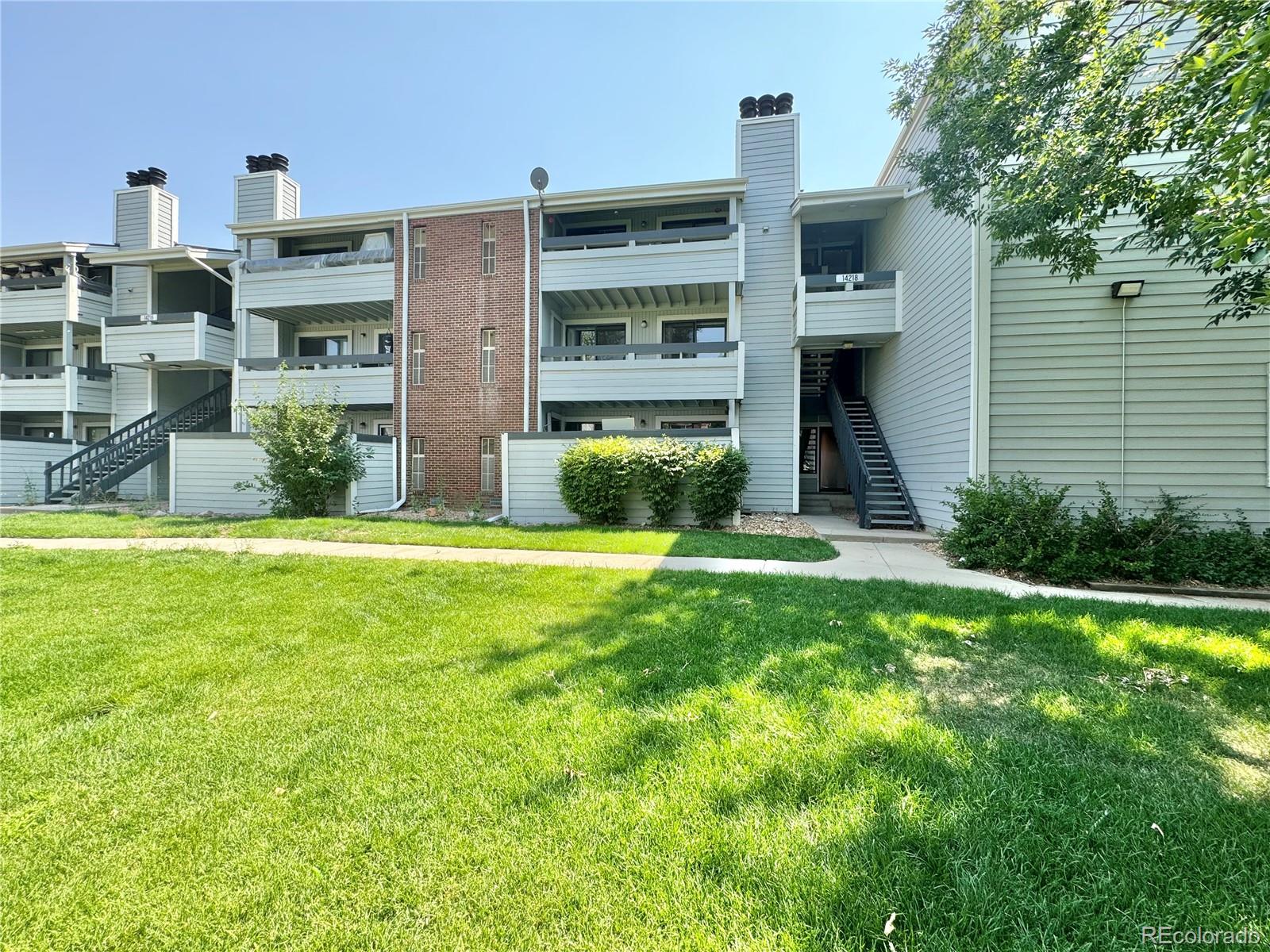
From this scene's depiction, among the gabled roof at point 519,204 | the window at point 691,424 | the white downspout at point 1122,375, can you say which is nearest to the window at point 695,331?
the window at point 691,424

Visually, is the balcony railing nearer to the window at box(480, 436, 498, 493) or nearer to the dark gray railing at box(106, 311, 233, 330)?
the window at box(480, 436, 498, 493)

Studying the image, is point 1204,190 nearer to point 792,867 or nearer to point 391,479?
point 792,867

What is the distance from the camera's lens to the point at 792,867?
5.34 feet

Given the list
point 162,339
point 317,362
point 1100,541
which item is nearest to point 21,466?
point 162,339

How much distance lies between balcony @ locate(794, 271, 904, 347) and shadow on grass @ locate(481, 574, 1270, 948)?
8761mm

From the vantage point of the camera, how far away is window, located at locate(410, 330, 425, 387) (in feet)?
45.3

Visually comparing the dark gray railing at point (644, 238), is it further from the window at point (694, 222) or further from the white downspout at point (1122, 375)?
the white downspout at point (1122, 375)

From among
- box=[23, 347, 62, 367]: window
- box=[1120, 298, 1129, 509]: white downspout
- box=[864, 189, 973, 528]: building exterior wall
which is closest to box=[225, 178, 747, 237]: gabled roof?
box=[864, 189, 973, 528]: building exterior wall

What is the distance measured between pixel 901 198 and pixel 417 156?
46.3ft

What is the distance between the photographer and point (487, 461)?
13.6 metres

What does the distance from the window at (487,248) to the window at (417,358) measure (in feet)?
8.66

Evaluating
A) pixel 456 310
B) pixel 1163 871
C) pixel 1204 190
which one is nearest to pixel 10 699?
pixel 1163 871

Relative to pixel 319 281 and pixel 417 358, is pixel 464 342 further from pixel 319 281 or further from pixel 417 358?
pixel 319 281

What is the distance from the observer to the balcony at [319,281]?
1375 cm
